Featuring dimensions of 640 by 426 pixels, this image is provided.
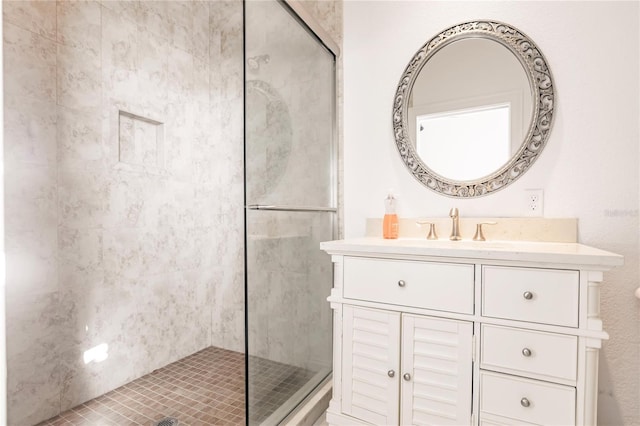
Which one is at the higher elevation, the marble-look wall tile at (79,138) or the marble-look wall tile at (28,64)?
the marble-look wall tile at (28,64)

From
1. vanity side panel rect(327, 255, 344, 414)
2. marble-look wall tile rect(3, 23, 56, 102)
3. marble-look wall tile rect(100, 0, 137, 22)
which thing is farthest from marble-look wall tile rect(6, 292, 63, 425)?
marble-look wall tile rect(100, 0, 137, 22)

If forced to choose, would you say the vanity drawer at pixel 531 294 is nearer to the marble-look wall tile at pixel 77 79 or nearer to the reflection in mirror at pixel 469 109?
the reflection in mirror at pixel 469 109

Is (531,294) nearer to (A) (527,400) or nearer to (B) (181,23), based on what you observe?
(A) (527,400)

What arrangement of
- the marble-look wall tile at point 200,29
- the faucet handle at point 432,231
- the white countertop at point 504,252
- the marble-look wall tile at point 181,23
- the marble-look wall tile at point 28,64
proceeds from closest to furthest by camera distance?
the white countertop at point 504,252 → the marble-look wall tile at point 28,64 → the faucet handle at point 432,231 → the marble-look wall tile at point 181,23 → the marble-look wall tile at point 200,29

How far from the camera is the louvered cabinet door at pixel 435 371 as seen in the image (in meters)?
1.17

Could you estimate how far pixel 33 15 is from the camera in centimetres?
163

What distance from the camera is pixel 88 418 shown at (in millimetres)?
1698

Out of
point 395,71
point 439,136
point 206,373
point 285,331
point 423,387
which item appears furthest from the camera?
point 206,373

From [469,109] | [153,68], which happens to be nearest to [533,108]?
[469,109]

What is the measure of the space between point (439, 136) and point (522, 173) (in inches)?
16.3

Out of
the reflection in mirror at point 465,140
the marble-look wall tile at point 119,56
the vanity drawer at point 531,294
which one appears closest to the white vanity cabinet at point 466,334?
the vanity drawer at point 531,294

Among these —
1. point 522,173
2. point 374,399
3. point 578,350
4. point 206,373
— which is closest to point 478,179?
point 522,173

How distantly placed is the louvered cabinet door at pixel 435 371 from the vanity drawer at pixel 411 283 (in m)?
0.07

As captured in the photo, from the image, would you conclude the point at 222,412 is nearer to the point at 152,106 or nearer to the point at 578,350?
the point at 578,350
